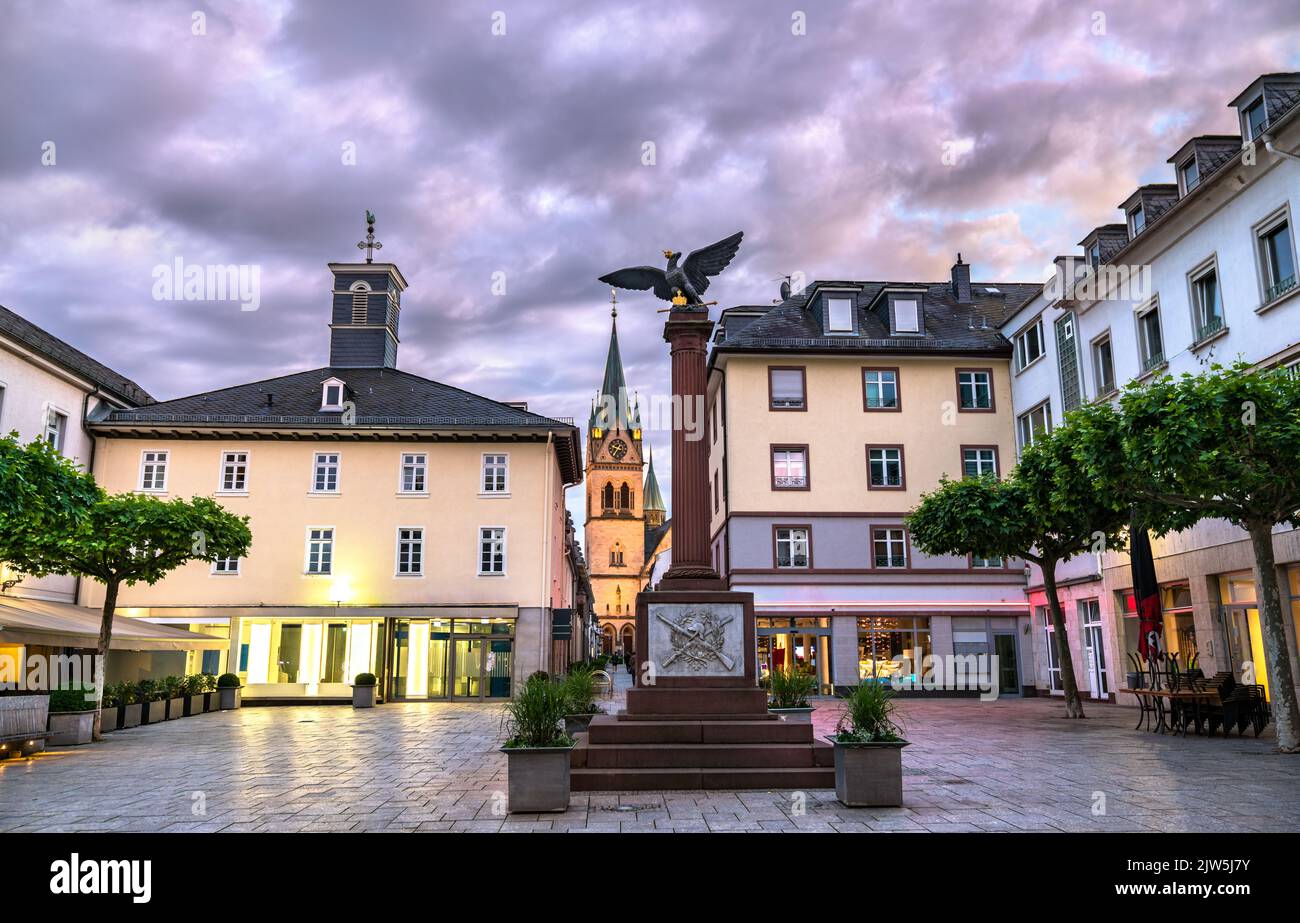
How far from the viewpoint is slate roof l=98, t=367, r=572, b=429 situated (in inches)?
1261

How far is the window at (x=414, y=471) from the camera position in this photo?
32250 millimetres

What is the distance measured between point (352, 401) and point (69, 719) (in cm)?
1695

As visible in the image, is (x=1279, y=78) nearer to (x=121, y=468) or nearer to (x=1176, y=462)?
(x=1176, y=462)

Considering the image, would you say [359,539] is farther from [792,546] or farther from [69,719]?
[792,546]

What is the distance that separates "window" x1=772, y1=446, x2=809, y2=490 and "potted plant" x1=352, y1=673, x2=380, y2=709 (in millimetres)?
15212

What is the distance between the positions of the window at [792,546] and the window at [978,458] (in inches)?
254

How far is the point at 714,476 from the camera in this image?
37.9 m

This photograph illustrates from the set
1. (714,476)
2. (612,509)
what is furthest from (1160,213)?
(612,509)

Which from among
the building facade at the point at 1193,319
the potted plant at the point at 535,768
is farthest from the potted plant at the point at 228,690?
the building facade at the point at 1193,319

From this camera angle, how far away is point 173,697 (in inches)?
982

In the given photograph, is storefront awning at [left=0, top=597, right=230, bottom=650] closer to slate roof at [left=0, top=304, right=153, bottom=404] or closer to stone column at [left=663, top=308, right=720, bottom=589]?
slate roof at [left=0, top=304, right=153, bottom=404]

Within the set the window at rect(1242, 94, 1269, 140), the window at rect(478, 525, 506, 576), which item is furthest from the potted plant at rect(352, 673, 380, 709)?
the window at rect(1242, 94, 1269, 140)

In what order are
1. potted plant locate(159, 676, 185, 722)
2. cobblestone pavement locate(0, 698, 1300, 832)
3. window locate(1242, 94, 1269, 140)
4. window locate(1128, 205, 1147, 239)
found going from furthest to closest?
potted plant locate(159, 676, 185, 722) < window locate(1128, 205, 1147, 239) < window locate(1242, 94, 1269, 140) < cobblestone pavement locate(0, 698, 1300, 832)

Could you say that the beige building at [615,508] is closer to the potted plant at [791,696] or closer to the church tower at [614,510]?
the church tower at [614,510]
